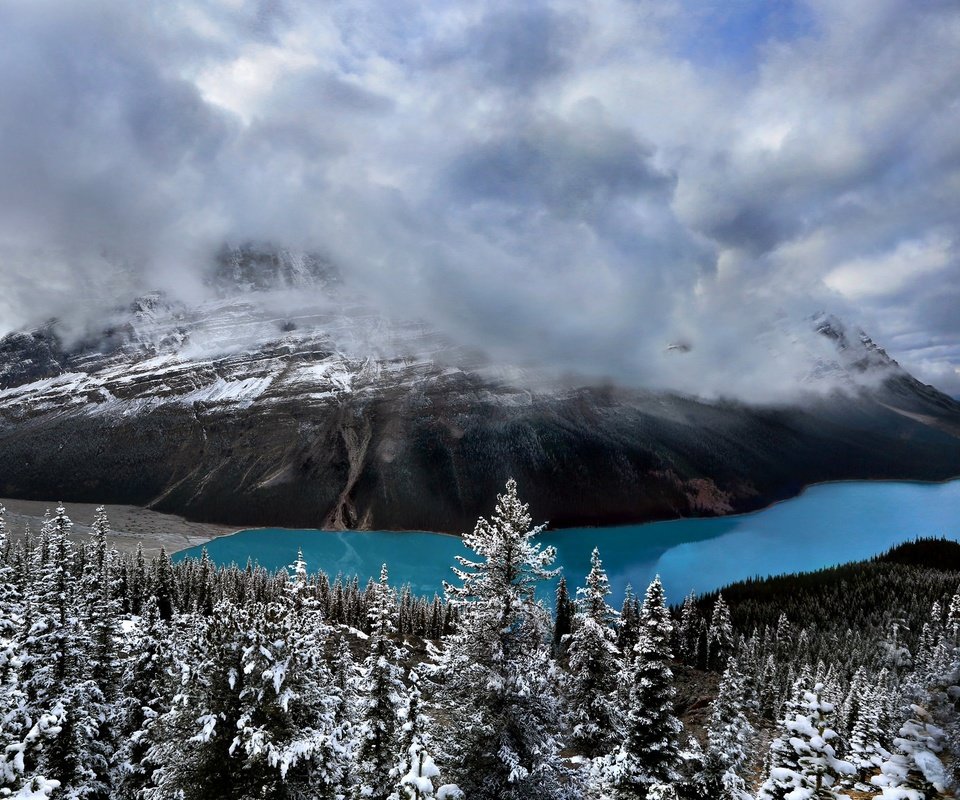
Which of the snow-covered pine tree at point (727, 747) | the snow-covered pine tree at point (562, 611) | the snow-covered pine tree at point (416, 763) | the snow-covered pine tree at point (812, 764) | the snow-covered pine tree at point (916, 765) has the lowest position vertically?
the snow-covered pine tree at point (562, 611)

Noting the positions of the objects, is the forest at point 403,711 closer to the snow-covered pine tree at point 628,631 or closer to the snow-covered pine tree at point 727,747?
the snow-covered pine tree at point 727,747

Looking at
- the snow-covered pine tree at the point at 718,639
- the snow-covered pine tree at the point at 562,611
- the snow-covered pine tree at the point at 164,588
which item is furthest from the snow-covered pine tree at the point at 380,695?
the snow-covered pine tree at the point at 718,639

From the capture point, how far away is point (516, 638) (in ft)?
47.3

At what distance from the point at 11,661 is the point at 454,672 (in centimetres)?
1286

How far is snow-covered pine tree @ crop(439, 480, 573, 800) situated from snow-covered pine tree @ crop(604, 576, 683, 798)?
4.24 metres

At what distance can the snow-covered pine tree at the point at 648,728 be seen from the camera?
672 inches

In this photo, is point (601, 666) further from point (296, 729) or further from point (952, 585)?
point (952, 585)

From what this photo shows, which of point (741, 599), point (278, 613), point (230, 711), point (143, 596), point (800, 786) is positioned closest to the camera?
point (800, 786)

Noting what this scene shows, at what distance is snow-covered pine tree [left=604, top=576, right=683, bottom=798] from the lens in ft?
56.0

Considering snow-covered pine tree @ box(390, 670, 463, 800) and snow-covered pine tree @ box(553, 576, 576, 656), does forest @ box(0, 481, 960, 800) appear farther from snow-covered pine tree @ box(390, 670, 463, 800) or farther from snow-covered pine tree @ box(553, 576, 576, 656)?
snow-covered pine tree @ box(553, 576, 576, 656)

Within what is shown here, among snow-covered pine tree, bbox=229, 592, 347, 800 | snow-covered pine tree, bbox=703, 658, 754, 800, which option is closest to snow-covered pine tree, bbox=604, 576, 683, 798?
snow-covered pine tree, bbox=703, 658, 754, 800

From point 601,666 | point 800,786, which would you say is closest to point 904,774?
point 800,786

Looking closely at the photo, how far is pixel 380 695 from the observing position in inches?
781

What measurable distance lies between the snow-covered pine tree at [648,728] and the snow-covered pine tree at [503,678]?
13.9 feet
